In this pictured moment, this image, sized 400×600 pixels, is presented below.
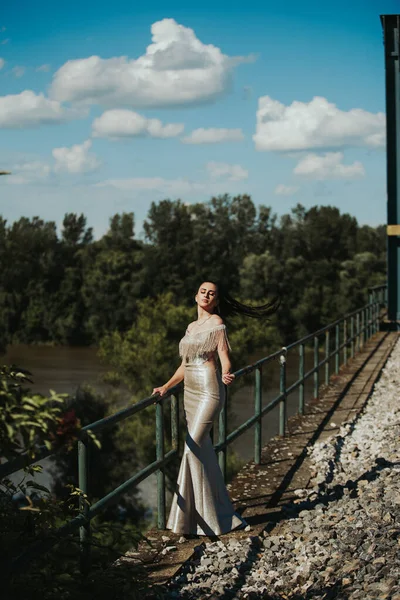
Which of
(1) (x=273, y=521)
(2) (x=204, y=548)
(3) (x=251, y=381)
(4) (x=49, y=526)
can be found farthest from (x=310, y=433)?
(3) (x=251, y=381)

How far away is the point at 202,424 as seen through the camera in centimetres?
544

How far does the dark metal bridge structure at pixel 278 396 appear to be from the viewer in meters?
4.09

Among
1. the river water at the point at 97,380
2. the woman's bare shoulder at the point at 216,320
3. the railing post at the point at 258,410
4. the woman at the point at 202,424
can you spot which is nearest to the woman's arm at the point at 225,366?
the woman at the point at 202,424

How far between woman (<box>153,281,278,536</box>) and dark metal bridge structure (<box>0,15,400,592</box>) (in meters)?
0.18

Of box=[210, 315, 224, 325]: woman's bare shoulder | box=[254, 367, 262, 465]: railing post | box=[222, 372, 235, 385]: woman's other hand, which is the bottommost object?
box=[254, 367, 262, 465]: railing post

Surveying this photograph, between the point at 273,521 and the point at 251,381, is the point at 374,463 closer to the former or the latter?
the point at 273,521

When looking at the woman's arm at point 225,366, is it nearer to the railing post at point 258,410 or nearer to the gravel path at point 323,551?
the gravel path at point 323,551

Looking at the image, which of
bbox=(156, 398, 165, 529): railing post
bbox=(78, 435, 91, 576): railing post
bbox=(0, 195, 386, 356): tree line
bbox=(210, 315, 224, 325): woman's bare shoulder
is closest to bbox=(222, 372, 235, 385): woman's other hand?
bbox=(210, 315, 224, 325): woman's bare shoulder

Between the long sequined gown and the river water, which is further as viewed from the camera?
the river water

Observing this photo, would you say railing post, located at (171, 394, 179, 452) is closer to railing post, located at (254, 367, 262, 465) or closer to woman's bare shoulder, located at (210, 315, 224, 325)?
woman's bare shoulder, located at (210, 315, 224, 325)

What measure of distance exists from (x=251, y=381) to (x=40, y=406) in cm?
4505

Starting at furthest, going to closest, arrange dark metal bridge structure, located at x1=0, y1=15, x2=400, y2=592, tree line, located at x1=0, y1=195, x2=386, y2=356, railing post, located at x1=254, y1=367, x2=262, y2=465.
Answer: tree line, located at x1=0, y1=195, x2=386, y2=356, railing post, located at x1=254, y1=367, x2=262, y2=465, dark metal bridge structure, located at x1=0, y1=15, x2=400, y2=592

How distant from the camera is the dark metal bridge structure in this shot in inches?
161

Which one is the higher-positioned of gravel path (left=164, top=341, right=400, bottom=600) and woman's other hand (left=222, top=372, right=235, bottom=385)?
woman's other hand (left=222, top=372, right=235, bottom=385)
